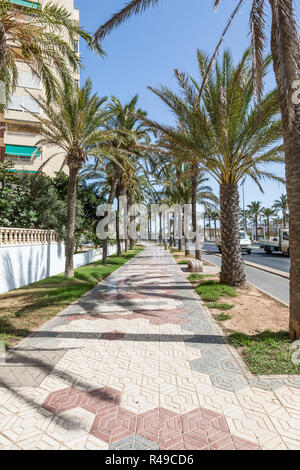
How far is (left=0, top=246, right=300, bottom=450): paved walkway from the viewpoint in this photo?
2.39 m

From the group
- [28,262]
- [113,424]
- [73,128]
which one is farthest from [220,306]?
[73,128]

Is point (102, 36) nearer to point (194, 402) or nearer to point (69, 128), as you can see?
point (69, 128)

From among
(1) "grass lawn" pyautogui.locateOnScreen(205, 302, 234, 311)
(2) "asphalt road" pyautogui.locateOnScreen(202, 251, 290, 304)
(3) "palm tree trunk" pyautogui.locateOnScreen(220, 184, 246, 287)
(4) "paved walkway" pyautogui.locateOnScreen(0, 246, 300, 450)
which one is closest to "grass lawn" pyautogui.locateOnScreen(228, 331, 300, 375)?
(4) "paved walkway" pyautogui.locateOnScreen(0, 246, 300, 450)

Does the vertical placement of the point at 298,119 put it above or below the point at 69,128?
below

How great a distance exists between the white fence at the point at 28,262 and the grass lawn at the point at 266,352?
279 inches

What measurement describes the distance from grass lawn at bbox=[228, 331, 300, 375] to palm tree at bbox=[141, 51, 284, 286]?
15.2 feet

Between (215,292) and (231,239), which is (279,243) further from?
(215,292)

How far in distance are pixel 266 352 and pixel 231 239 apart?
559 cm

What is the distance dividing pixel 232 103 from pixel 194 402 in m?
8.07

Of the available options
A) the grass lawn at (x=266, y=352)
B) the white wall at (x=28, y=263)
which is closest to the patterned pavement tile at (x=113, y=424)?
the grass lawn at (x=266, y=352)

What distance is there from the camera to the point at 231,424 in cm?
255

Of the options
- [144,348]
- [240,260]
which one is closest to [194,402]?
[144,348]
